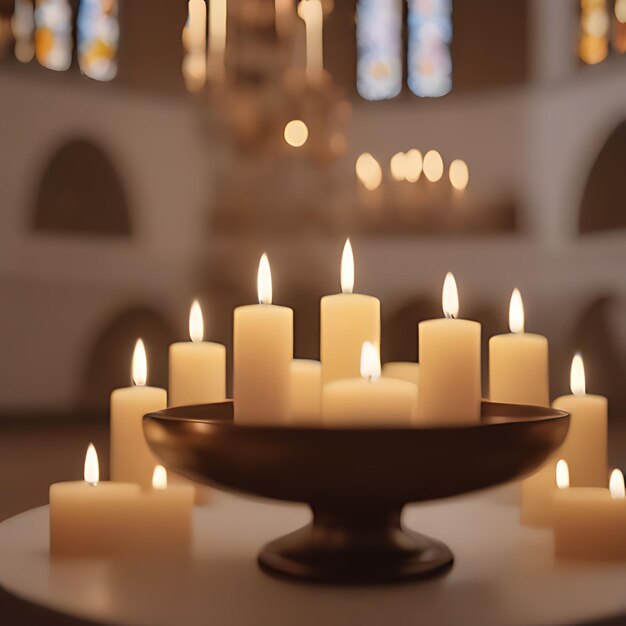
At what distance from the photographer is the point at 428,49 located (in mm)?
7781

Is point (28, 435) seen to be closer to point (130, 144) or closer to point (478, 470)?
point (130, 144)

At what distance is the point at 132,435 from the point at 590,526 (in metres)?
0.61

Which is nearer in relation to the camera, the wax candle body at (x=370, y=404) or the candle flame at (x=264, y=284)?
the wax candle body at (x=370, y=404)

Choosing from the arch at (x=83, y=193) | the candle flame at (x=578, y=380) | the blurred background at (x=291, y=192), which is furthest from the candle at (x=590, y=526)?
the arch at (x=83, y=193)

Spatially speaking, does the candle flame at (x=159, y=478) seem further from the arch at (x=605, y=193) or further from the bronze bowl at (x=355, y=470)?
the arch at (x=605, y=193)

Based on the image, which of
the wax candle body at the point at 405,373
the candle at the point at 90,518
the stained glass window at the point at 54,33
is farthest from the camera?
the stained glass window at the point at 54,33

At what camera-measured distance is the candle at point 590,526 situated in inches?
41.9

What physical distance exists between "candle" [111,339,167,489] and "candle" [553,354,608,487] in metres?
0.57

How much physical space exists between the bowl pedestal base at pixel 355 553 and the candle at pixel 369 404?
Answer: 14 cm

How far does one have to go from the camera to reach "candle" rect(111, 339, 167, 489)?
1.23 meters

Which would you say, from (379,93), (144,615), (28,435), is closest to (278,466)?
(144,615)

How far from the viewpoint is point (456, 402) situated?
98 cm

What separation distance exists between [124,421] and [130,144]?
6.22m

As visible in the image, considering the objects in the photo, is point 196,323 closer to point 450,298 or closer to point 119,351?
point 450,298
